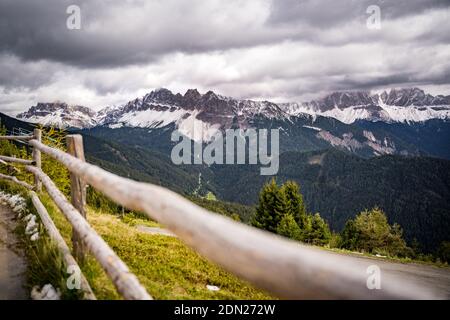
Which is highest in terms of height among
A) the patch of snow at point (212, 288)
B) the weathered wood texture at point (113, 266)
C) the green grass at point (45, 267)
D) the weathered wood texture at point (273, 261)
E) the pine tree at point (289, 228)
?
the weathered wood texture at point (273, 261)

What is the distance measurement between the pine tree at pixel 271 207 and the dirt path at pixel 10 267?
148 feet

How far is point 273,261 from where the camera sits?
210cm

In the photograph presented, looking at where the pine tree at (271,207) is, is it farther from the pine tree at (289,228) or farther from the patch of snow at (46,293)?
the patch of snow at (46,293)

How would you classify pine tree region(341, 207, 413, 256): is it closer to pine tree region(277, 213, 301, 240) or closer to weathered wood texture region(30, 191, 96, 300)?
pine tree region(277, 213, 301, 240)

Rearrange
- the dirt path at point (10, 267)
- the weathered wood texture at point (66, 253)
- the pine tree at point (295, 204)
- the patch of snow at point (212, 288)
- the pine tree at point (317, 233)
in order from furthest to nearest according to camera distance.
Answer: the pine tree at point (317, 233) → the pine tree at point (295, 204) → the patch of snow at point (212, 288) → the dirt path at point (10, 267) → the weathered wood texture at point (66, 253)

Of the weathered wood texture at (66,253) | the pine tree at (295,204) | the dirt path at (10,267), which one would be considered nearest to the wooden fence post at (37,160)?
the dirt path at (10,267)

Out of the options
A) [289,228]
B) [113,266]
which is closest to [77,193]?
[113,266]

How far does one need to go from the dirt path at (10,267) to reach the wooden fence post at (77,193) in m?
0.84

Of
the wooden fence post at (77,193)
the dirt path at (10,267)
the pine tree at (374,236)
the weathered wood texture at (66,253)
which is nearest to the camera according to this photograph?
the weathered wood texture at (66,253)

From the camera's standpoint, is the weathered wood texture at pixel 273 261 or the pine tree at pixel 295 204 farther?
the pine tree at pixel 295 204

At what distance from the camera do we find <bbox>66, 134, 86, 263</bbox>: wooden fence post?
17.6 ft

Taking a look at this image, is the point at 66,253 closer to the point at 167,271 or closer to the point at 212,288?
the point at 167,271

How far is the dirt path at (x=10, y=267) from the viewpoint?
4.94 meters

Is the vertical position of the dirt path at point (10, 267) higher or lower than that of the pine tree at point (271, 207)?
higher
